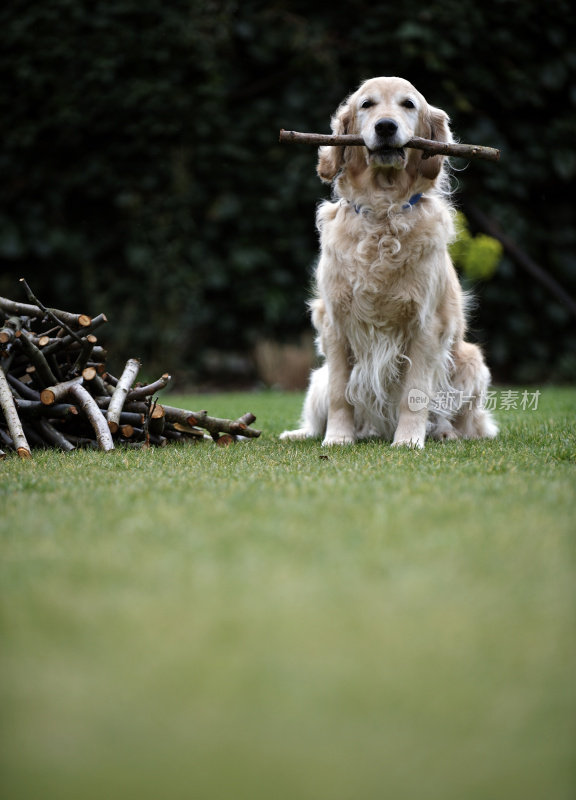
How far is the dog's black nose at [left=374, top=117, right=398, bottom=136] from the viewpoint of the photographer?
11.4ft

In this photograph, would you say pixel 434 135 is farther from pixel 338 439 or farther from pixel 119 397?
pixel 119 397

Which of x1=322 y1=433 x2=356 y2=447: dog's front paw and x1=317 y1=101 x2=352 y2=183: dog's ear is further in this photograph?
x1=317 y1=101 x2=352 y2=183: dog's ear

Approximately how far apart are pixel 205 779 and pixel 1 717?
0.29 metres

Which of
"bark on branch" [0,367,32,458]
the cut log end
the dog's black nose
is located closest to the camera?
"bark on branch" [0,367,32,458]

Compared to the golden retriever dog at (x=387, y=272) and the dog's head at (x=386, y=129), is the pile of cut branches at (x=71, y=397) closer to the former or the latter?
the golden retriever dog at (x=387, y=272)

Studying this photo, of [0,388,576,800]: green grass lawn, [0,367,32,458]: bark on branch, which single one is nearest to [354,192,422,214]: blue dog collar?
[0,367,32,458]: bark on branch

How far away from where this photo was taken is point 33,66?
7.38 meters

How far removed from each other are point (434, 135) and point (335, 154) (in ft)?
1.47

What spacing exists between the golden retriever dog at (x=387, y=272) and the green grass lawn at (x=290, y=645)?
4.83ft

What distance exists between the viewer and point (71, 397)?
3.48m

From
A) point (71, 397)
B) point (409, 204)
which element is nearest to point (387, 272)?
point (409, 204)

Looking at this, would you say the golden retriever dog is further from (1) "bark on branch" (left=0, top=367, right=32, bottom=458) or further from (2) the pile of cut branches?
(1) "bark on branch" (left=0, top=367, right=32, bottom=458)

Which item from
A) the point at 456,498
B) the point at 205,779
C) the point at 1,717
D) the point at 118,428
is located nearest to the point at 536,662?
the point at 205,779

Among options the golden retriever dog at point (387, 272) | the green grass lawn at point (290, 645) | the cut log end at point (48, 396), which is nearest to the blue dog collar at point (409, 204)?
the golden retriever dog at point (387, 272)
